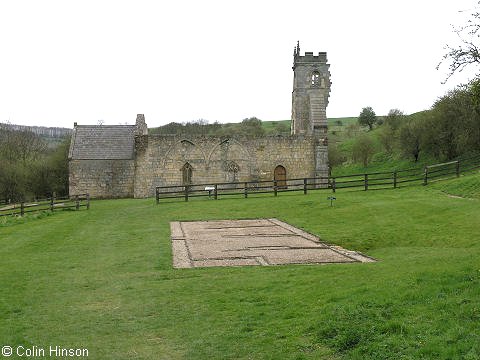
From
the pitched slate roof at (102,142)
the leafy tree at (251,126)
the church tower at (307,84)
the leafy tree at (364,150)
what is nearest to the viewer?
the pitched slate roof at (102,142)

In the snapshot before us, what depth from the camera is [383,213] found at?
1844 cm

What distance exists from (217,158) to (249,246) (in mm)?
20461

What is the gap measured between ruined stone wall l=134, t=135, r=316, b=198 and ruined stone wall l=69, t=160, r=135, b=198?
162cm

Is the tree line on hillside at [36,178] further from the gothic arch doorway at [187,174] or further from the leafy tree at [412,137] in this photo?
the leafy tree at [412,137]

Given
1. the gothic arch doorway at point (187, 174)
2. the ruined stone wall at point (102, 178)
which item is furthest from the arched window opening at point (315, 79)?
the ruined stone wall at point (102, 178)

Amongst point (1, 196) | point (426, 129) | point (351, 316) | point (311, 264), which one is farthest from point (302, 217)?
point (1, 196)

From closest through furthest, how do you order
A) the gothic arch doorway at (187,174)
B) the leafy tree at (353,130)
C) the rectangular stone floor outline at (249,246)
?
the rectangular stone floor outline at (249,246)
the gothic arch doorway at (187,174)
the leafy tree at (353,130)

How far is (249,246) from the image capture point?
Result: 14.4 m

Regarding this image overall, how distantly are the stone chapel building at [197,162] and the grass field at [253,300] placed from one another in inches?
721

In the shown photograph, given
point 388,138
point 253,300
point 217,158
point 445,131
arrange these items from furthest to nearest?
point 388,138
point 445,131
point 217,158
point 253,300

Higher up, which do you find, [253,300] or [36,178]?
[36,178]

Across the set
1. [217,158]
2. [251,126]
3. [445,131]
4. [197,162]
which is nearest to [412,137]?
[445,131]

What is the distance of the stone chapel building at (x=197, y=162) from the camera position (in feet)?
113

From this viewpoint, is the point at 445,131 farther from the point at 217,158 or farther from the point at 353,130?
the point at 353,130
